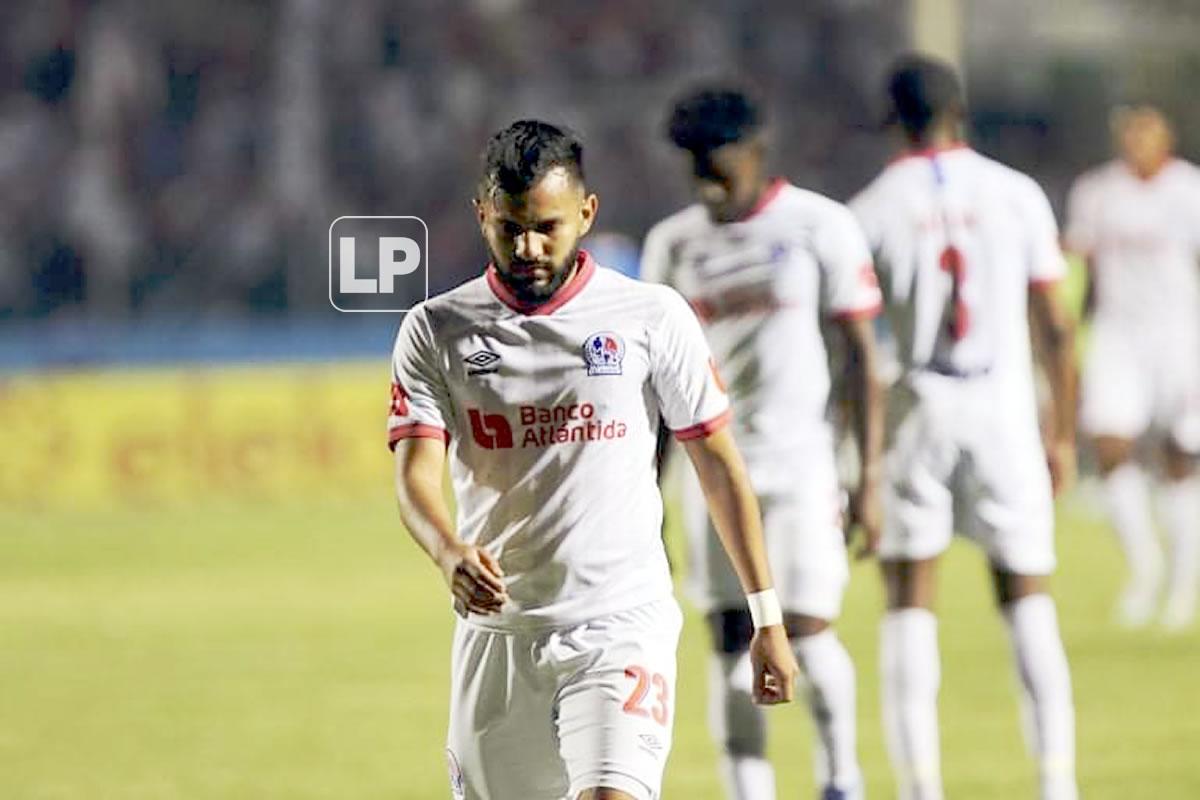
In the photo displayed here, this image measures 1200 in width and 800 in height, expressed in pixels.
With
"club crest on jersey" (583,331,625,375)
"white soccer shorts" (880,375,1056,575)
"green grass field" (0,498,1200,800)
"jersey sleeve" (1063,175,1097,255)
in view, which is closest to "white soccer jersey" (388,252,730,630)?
"club crest on jersey" (583,331,625,375)

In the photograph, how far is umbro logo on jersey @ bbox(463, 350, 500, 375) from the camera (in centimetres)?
505

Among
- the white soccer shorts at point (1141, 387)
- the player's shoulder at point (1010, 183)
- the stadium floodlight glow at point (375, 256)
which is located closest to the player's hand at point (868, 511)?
the player's shoulder at point (1010, 183)

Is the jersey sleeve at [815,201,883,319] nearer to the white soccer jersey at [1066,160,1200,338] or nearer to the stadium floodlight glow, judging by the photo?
the stadium floodlight glow

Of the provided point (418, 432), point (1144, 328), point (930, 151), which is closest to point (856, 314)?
point (930, 151)

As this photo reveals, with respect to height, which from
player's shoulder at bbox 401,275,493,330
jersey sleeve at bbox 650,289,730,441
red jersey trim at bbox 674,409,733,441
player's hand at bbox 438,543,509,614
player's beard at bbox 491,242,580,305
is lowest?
player's hand at bbox 438,543,509,614

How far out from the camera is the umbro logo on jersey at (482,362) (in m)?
5.05

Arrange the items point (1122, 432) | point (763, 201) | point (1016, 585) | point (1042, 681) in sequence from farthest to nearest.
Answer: point (1122, 432)
point (1016, 585)
point (1042, 681)
point (763, 201)

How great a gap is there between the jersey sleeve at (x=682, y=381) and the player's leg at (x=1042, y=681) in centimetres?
266

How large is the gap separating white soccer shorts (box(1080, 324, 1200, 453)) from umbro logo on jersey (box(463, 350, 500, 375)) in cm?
843

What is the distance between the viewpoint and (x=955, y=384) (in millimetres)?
7625

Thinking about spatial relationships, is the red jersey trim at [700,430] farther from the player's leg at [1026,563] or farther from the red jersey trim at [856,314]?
the player's leg at [1026,563]

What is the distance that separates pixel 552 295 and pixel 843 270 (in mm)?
2145

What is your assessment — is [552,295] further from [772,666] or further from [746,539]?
[772,666]

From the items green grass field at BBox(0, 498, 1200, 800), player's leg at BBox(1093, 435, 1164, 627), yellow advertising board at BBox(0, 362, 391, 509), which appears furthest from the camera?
yellow advertising board at BBox(0, 362, 391, 509)
